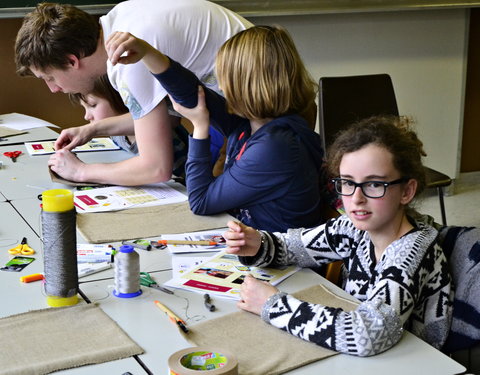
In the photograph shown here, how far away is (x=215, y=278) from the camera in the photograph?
164cm

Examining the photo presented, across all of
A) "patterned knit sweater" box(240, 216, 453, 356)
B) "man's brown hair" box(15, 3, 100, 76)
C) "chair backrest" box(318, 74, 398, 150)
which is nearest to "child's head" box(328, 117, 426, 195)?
"patterned knit sweater" box(240, 216, 453, 356)

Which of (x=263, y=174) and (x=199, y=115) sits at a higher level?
(x=199, y=115)

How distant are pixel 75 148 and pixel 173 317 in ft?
5.72

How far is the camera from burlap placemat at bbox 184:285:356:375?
4.08ft

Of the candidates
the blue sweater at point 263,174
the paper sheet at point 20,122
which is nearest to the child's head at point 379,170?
the blue sweater at point 263,174

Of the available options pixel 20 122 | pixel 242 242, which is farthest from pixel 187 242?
pixel 20 122

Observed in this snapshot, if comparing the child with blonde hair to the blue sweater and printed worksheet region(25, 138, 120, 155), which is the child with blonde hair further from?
printed worksheet region(25, 138, 120, 155)

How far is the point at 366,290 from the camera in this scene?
62.4 inches

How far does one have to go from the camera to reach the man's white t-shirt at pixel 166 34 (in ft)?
7.35

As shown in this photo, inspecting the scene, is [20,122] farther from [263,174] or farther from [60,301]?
[60,301]

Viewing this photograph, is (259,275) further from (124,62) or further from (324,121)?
(324,121)

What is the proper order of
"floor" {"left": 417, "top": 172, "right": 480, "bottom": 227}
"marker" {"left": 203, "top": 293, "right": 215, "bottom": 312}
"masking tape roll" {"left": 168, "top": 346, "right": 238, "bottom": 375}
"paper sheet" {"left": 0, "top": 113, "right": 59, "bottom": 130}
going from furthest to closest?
"floor" {"left": 417, "top": 172, "right": 480, "bottom": 227}, "paper sheet" {"left": 0, "top": 113, "right": 59, "bottom": 130}, "marker" {"left": 203, "top": 293, "right": 215, "bottom": 312}, "masking tape roll" {"left": 168, "top": 346, "right": 238, "bottom": 375}

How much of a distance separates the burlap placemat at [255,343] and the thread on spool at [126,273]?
205mm

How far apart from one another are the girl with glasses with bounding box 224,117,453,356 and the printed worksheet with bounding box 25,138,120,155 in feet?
4.89
